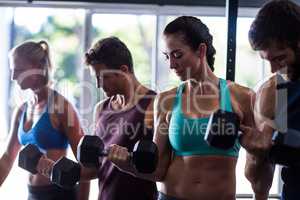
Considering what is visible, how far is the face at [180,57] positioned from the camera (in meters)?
1.30

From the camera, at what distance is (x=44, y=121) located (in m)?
1.73

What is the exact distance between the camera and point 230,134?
108 centimetres

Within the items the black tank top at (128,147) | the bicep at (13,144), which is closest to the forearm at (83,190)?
the black tank top at (128,147)

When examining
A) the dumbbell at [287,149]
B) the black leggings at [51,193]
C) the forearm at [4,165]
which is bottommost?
the black leggings at [51,193]

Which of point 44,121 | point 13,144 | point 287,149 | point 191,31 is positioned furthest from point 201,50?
point 13,144

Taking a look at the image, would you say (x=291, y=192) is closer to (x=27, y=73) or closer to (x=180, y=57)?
(x=180, y=57)

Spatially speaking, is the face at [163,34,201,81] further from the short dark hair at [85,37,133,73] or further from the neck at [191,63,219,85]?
the short dark hair at [85,37,133,73]

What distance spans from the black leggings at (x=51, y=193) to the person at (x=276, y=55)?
841mm

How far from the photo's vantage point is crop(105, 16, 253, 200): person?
129cm

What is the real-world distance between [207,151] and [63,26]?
158 cm

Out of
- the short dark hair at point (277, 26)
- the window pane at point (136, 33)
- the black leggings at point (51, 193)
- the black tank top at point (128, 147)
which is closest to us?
the short dark hair at point (277, 26)

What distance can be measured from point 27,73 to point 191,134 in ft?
2.56

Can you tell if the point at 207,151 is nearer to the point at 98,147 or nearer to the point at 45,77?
the point at 98,147

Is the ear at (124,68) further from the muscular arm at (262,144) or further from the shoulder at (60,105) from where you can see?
the muscular arm at (262,144)
